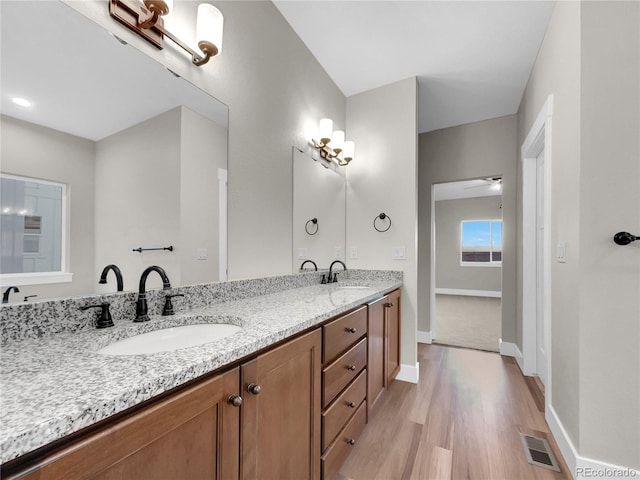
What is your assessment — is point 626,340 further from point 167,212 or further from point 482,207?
point 482,207

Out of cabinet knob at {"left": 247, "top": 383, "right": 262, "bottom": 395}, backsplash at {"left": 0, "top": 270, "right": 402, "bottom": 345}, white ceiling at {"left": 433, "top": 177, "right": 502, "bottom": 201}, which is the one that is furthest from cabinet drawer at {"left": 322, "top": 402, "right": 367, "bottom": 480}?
white ceiling at {"left": 433, "top": 177, "right": 502, "bottom": 201}

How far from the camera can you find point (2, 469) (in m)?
0.39

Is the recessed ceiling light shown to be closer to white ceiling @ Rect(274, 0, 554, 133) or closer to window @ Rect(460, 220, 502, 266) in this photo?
white ceiling @ Rect(274, 0, 554, 133)

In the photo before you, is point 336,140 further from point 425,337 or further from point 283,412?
point 425,337

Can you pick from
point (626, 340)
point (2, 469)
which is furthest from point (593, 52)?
point (2, 469)

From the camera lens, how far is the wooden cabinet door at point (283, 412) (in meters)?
0.83

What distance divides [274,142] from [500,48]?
1962 mm

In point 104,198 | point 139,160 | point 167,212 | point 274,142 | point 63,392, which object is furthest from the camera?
point 274,142

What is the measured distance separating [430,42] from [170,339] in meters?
2.64

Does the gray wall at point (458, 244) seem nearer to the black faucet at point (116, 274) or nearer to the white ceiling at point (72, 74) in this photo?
the white ceiling at point (72, 74)

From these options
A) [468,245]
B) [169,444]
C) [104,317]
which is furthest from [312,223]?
[468,245]

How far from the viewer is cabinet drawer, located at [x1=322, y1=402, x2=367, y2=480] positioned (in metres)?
1.26

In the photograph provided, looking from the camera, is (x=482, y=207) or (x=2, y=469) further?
(x=482, y=207)

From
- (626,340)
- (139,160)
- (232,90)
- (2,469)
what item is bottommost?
(626,340)
